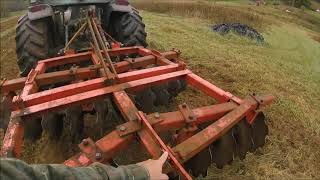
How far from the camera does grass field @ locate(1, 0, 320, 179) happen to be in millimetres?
3668

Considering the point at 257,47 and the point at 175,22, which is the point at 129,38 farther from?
the point at 175,22

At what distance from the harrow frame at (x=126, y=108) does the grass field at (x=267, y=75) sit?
708mm

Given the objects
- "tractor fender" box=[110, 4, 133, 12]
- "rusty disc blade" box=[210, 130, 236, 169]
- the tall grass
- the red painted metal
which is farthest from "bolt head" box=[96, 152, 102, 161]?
the tall grass

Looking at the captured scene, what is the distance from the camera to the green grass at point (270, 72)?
3.74 metres

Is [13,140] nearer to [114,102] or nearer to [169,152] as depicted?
[114,102]

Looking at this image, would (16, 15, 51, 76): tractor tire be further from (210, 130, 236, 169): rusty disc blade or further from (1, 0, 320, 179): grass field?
(210, 130, 236, 169): rusty disc blade

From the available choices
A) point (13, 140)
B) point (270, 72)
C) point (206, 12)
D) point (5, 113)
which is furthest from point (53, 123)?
point (206, 12)

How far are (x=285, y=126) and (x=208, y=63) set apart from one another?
91.8 inches

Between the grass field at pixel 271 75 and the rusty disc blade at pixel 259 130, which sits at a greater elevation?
the rusty disc blade at pixel 259 130

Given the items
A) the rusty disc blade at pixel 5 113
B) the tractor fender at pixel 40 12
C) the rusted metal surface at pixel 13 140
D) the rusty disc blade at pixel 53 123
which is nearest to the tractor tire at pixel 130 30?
the tractor fender at pixel 40 12

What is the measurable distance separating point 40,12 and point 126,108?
2.22 meters

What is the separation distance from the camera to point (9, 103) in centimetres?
355

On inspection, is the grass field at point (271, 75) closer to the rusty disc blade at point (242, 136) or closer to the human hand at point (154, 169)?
the rusty disc blade at point (242, 136)

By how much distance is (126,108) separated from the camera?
2949mm
